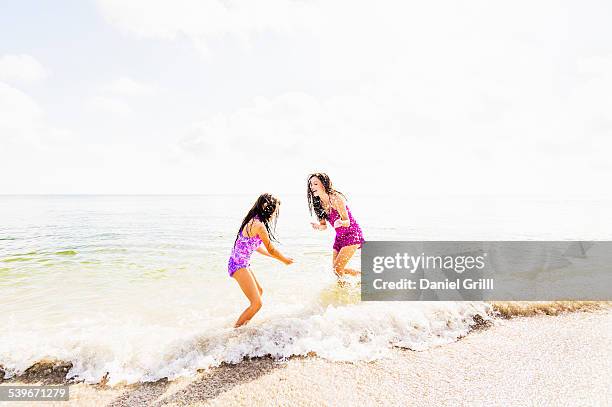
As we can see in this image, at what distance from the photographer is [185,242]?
1353 cm

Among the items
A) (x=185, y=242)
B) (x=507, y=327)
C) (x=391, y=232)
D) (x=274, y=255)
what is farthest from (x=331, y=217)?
(x=391, y=232)

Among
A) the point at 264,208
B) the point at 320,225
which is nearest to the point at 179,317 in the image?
the point at 264,208

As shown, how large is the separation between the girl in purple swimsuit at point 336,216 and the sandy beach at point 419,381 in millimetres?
2695

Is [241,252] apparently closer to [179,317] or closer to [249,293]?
[249,293]

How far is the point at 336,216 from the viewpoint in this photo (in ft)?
22.1

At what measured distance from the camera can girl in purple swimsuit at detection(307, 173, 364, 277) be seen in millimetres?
6504

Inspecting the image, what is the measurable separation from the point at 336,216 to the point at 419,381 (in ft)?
11.7

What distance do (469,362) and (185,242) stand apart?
1165 cm

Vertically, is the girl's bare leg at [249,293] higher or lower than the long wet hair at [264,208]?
lower

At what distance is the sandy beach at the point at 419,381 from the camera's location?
3322 millimetres

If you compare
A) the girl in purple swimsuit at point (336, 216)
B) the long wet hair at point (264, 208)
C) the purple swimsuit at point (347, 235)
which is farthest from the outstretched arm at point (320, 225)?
the long wet hair at point (264, 208)

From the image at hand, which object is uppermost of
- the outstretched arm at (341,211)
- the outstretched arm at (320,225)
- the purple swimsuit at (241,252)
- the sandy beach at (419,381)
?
the outstretched arm at (341,211)

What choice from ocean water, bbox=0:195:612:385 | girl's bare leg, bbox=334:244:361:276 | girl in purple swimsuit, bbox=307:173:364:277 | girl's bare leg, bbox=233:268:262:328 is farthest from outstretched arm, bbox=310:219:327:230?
girl's bare leg, bbox=233:268:262:328

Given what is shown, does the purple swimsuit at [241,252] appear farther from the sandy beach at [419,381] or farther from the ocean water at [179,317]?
the sandy beach at [419,381]
